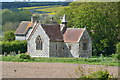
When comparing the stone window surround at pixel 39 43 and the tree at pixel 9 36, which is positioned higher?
the tree at pixel 9 36

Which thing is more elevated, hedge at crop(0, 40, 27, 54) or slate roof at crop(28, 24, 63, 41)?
slate roof at crop(28, 24, 63, 41)

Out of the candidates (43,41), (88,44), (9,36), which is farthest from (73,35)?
(9,36)

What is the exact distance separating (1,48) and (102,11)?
10244 millimetres

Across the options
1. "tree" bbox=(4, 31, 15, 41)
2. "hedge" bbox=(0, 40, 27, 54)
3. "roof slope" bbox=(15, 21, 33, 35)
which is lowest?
"hedge" bbox=(0, 40, 27, 54)

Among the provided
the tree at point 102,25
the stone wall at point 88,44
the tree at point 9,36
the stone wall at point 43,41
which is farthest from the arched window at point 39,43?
the tree at point 9,36

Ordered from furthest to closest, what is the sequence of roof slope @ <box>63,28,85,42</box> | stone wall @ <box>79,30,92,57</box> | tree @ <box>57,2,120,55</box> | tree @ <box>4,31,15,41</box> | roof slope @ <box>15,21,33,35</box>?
tree @ <box>4,31,15,41</box> → roof slope @ <box>15,21,33,35</box> → tree @ <box>57,2,120,55</box> → stone wall @ <box>79,30,92,57</box> → roof slope @ <box>63,28,85,42</box>

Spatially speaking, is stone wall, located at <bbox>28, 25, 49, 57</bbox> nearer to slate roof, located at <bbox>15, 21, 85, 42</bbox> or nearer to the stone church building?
the stone church building

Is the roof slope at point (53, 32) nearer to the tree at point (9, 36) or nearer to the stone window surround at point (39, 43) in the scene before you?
the stone window surround at point (39, 43)

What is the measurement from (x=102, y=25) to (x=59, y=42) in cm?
519

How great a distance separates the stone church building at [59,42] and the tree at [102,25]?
2.67 metres

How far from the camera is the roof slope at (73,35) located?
3950 centimetres

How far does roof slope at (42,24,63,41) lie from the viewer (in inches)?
1562

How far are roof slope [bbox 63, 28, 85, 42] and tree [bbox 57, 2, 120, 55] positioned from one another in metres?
3.20

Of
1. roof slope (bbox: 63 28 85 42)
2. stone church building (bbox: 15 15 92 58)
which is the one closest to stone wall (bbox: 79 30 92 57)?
stone church building (bbox: 15 15 92 58)
